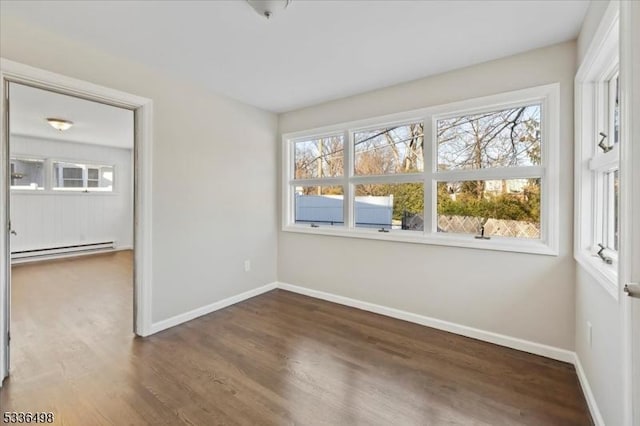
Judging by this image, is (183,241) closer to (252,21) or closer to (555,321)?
(252,21)

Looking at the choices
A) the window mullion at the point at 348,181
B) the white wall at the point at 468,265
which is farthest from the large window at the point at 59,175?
the window mullion at the point at 348,181

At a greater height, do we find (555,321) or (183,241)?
(183,241)

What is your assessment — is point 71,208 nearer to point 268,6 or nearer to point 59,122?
point 59,122

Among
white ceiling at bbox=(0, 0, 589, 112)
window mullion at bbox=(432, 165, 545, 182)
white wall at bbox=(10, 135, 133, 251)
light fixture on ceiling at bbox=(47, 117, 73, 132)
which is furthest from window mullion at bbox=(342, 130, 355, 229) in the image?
white wall at bbox=(10, 135, 133, 251)

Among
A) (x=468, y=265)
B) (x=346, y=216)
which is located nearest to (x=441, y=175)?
(x=468, y=265)

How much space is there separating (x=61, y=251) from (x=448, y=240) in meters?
7.49

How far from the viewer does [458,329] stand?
2715mm

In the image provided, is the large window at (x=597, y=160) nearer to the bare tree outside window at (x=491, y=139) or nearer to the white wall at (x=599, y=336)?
the white wall at (x=599, y=336)

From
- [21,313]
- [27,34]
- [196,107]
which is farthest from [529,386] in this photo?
[21,313]

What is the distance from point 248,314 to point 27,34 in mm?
2885

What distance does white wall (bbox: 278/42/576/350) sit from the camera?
224cm

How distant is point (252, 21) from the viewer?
1980 mm

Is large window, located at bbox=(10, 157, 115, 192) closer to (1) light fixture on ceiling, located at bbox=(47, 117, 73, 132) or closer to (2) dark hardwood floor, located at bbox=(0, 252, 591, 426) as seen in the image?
(1) light fixture on ceiling, located at bbox=(47, 117, 73, 132)

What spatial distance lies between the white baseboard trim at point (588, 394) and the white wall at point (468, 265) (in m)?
0.18
